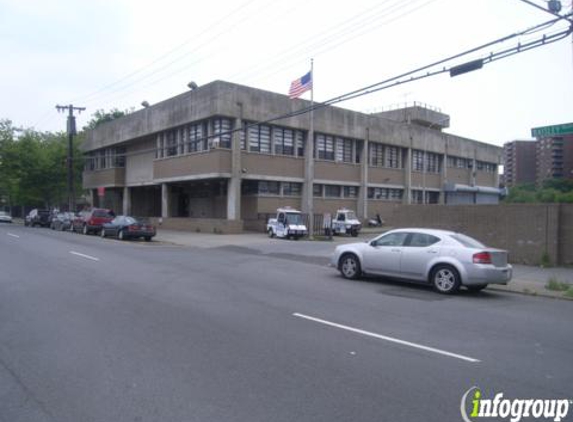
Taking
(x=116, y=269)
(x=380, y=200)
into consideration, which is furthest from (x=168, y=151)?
(x=116, y=269)

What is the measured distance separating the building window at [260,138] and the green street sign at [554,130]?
24.0 m

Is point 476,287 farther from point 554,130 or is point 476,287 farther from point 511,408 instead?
point 511,408

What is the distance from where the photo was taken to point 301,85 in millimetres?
25312

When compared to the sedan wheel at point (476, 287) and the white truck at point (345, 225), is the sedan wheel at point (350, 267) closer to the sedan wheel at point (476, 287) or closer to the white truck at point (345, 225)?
the sedan wheel at point (476, 287)

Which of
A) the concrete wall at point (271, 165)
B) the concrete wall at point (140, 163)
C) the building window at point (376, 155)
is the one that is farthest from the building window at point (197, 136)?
the building window at point (376, 155)

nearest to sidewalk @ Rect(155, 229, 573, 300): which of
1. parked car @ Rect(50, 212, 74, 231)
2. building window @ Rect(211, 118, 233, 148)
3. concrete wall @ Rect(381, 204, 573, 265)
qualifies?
concrete wall @ Rect(381, 204, 573, 265)

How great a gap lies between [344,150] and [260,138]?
10021 millimetres

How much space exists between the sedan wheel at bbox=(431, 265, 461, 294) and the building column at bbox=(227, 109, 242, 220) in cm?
2300

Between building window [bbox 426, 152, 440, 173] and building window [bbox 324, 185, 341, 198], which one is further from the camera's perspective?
building window [bbox 426, 152, 440, 173]

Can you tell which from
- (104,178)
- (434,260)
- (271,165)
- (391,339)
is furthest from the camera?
(104,178)

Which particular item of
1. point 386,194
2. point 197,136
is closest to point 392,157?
point 386,194

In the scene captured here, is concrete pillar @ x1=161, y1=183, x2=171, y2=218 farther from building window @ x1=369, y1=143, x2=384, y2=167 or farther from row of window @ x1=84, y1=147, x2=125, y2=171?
building window @ x1=369, y1=143, x2=384, y2=167

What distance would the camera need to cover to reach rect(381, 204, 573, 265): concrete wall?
16.7 metres

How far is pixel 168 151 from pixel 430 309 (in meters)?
33.4
